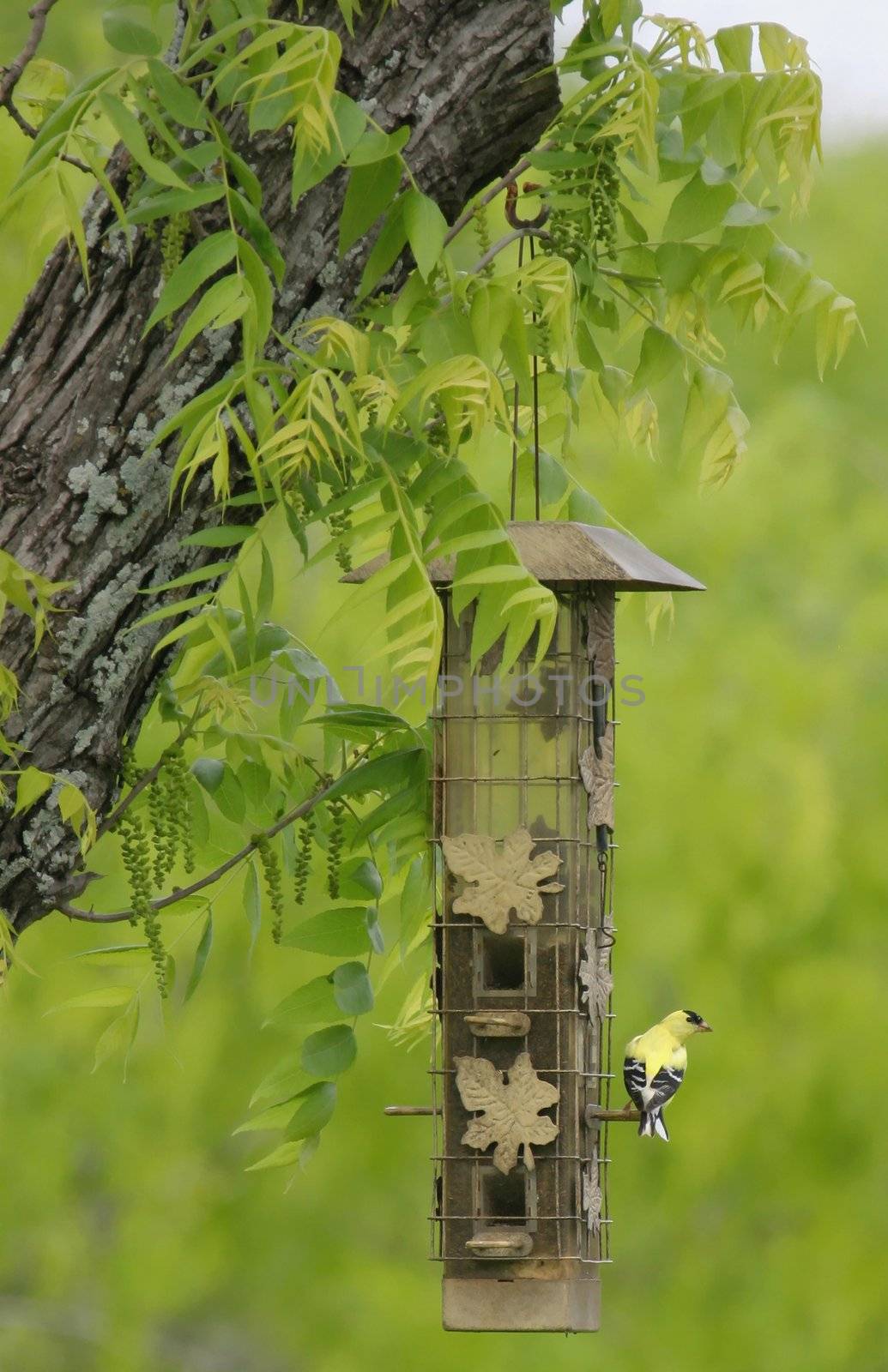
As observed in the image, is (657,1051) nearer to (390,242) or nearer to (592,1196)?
(592,1196)

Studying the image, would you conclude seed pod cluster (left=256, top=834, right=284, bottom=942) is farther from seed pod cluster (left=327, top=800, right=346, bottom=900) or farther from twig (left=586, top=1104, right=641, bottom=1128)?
twig (left=586, top=1104, right=641, bottom=1128)

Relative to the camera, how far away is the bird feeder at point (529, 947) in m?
4.20

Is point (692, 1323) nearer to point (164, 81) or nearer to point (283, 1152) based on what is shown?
point (283, 1152)


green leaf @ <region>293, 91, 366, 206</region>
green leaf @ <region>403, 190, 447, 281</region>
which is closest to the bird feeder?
green leaf @ <region>403, 190, 447, 281</region>

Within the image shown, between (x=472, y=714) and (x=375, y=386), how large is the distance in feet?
3.84

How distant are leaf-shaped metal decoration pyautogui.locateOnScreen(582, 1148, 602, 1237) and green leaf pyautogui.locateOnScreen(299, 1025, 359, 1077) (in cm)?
60

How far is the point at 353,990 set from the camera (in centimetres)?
417

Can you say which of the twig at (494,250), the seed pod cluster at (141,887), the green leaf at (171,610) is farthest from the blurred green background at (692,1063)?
the green leaf at (171,610)

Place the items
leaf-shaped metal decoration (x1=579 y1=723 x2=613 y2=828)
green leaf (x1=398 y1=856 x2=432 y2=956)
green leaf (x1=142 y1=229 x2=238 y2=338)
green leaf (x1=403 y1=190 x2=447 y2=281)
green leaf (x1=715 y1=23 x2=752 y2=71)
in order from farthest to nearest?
leaf-shaped metal decoration (x1=579 y1=723 x2=613 y2=828), green leaf (x1=398 y1=856 x2=432 y2=956), green leaf (x1=715 y1=23 x2=752 y2=71), green leaf (x1=403 y1=190 x2=447 y2=281), green leaf (x1=142 y1=229 x2=238 y2=338)

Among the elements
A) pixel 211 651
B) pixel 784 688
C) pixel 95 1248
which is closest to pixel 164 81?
pixel 211 651

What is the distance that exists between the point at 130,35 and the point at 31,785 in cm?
128

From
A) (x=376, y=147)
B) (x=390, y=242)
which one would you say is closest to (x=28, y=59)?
(x=376, y=147)

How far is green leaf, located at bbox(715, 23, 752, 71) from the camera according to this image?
3.78 m

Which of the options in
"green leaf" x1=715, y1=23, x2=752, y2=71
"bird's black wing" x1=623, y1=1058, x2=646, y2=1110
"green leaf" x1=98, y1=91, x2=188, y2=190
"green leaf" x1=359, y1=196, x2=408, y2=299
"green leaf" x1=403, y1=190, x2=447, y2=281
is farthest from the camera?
"bird's black wing" x1=623, y1=1058, x2=646, y2=1110
